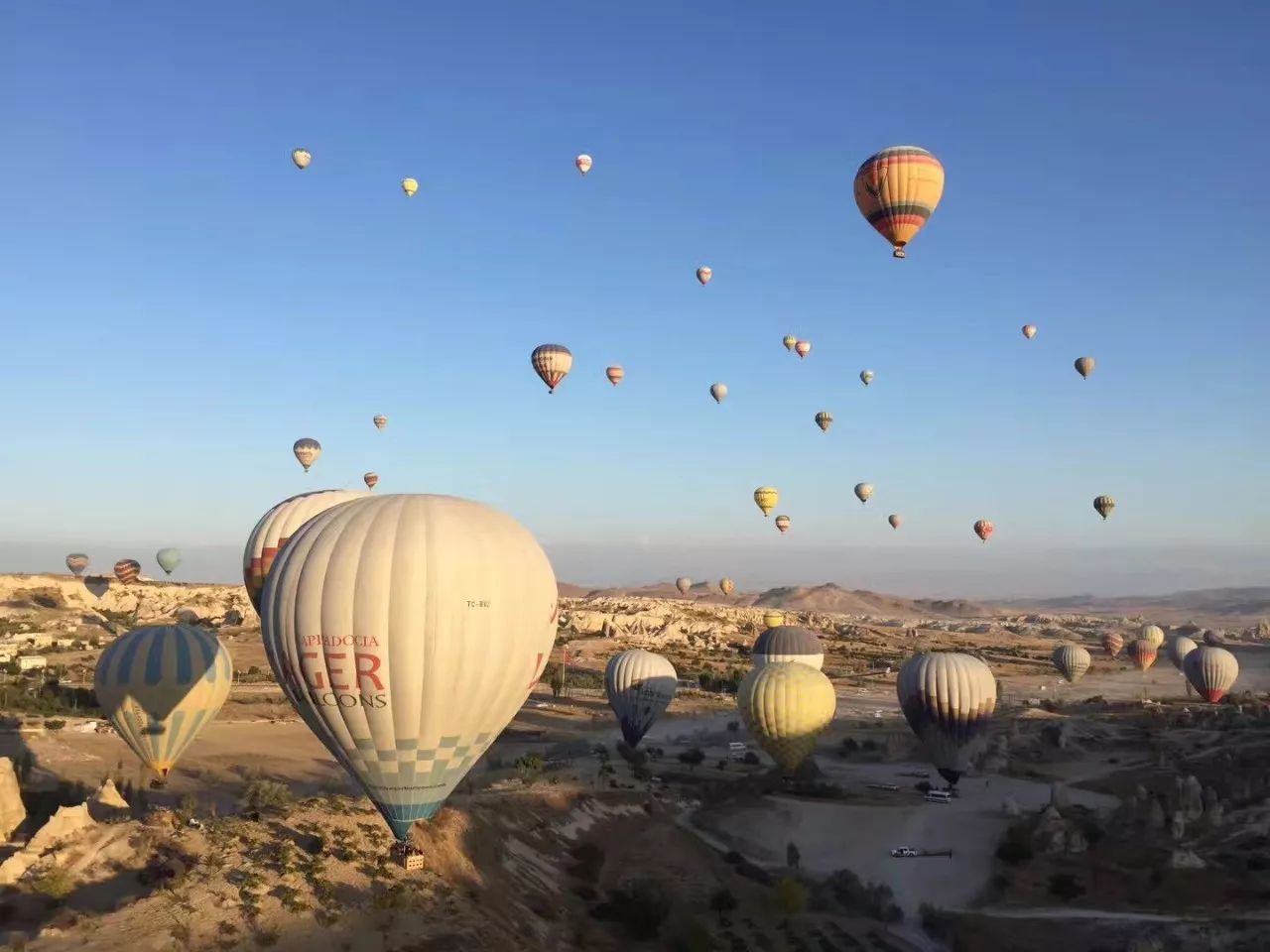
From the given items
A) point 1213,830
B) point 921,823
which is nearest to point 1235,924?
point 1213,830

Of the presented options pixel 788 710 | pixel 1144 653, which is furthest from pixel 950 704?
pixel 1144 653

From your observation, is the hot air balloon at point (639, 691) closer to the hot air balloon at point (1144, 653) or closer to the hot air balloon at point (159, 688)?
the hot air balloon at point (159, 688)

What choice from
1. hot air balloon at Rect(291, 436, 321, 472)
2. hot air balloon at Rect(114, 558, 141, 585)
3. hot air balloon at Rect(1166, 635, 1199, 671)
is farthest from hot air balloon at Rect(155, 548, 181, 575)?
hot air balloon at Rect(1166, 635, 1199, 671)

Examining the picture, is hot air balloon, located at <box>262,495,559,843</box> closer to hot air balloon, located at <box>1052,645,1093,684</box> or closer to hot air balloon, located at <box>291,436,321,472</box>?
hot air balloon, located at <box>291,436,321,472</box>

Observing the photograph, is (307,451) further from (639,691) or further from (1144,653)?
(1144,653)

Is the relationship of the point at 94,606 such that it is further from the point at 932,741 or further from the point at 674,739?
the point at 932,741

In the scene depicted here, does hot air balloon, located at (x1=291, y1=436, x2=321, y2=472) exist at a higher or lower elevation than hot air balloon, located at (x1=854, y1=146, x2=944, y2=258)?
lower
